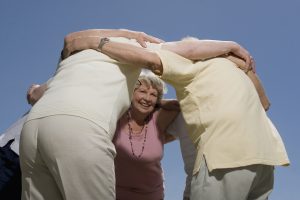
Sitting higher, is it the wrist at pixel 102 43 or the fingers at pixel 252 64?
the wrist at pixel 102 43

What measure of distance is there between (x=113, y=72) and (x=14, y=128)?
1176mm

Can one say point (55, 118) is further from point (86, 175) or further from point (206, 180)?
point (206, 180)

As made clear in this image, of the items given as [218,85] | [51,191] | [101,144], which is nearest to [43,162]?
[51,191]

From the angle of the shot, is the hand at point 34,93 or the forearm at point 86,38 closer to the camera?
the forearm at point 86,38

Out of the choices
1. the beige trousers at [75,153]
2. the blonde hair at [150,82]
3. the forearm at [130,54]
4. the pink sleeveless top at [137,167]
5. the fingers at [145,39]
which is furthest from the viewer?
the blonde hair at [150,82]

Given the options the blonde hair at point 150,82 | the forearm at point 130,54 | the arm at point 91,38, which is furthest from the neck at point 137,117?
the forearm at point 130,54

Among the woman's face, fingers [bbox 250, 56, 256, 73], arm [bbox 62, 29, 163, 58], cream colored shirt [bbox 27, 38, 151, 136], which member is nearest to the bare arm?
arm [bbox 62, 29, 163, 58]

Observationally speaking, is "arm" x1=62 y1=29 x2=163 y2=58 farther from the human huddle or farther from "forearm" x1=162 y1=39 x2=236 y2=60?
"forearm" x1=162 y1=39 x2=236 y2=60

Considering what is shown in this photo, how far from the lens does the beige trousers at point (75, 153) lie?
1906 millimetres

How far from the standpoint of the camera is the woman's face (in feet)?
11.9

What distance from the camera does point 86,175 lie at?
1.92 meters

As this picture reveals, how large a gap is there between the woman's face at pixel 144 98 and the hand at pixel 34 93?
0.93m

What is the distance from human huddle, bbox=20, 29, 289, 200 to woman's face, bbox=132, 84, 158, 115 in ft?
2.08

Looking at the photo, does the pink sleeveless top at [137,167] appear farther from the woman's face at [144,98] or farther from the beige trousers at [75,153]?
the beige trousers at [75,153]
